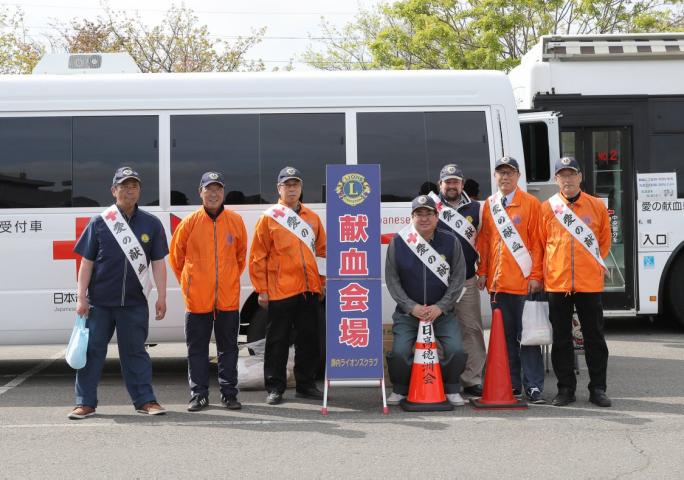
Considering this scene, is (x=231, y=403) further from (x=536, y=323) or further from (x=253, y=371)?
(x=536, y=323)

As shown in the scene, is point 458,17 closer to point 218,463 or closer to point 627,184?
point 627,184

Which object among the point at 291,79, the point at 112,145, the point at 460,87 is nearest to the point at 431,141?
the point at 460,87

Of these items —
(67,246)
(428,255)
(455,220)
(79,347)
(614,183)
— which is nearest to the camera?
(79,347)

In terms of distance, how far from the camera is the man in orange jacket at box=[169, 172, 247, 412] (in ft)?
24.3

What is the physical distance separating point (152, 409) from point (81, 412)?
53 centimetres

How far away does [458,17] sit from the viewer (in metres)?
25.8

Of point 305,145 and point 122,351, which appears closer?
point 122,351

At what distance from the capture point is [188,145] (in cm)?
852

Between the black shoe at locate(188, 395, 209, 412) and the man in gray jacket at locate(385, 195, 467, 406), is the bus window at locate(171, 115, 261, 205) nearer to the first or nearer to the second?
the man in gray jacket at locate(385, 195, 467, 406)

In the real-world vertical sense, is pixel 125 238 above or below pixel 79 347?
above

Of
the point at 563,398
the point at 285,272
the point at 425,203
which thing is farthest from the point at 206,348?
the point at 563,398

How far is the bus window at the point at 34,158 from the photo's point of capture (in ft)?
27.7

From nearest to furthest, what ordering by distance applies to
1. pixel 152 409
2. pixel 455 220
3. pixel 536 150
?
pixel 152 409 < pixel 455 220 < pixel 536 150

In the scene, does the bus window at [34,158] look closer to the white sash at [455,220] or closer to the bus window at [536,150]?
the white sash at [455,220]
